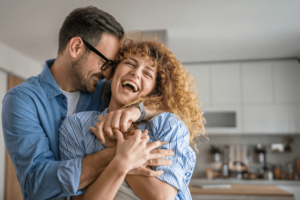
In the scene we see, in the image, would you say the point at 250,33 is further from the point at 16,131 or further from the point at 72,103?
the point at 16,131

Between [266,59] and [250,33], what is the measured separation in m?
1.21

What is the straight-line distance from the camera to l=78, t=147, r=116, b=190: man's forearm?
3.20 feet

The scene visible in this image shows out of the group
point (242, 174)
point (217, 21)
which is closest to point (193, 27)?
point (217, 21)

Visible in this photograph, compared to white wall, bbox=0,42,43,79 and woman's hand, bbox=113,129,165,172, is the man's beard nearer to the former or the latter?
woman's hand, bbox=113,129,165,172

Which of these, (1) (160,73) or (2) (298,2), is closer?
(1) (160,73)

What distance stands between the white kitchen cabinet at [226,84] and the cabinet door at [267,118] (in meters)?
0.27

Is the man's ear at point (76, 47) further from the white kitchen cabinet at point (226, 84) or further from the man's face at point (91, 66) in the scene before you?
the white kitchen cabinet at point (226, 84)

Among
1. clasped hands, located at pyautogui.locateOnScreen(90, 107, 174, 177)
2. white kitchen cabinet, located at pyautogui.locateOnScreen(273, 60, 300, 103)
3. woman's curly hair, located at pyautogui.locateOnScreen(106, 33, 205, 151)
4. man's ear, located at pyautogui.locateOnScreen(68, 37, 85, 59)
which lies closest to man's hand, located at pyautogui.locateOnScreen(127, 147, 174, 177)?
clasped hands, located at pyautogui.locateOnScreen(90, 107, 174, 177)

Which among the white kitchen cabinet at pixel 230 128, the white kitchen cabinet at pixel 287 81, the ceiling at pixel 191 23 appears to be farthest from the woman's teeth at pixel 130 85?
the white kitchen cabinet at pixel 287 81

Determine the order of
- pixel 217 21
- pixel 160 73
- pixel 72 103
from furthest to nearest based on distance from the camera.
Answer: pixel 217 21, pixel 72 103, pixel 160 73

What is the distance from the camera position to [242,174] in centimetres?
432

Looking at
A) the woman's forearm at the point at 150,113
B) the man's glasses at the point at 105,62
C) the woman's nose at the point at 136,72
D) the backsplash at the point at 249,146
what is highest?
the man's glasses at the point at 105,62

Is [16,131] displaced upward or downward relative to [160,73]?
downward

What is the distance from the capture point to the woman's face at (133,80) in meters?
1.20
